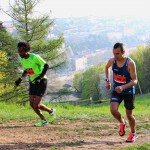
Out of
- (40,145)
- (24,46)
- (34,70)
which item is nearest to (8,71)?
(34,70)

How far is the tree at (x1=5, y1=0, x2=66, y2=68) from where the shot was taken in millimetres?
30075

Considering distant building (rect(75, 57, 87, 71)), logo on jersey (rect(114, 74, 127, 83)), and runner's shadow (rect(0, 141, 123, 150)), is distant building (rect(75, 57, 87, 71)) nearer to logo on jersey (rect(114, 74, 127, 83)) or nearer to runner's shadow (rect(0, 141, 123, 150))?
logo on jersey (rect(114, 74, 127, 83))

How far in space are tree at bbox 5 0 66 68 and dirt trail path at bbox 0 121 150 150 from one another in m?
21.7

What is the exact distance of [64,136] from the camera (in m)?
7.51

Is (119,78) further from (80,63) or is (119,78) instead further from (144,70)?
(80,63)

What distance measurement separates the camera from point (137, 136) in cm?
761

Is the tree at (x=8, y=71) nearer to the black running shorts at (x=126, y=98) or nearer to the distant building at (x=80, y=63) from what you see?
the black running shorts at (x=126, y=98)

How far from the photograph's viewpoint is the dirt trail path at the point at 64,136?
6.57 metres

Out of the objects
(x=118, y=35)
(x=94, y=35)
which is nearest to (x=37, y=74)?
(x=94, y=35)

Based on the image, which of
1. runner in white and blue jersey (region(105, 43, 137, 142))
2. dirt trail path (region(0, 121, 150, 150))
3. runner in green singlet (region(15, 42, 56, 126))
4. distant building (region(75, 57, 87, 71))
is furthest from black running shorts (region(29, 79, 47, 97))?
distant building (region(75, 57, 87, 71))

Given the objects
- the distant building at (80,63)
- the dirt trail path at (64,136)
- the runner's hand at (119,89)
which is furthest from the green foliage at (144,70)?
the distant building at (80,63)

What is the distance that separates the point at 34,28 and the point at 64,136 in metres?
23.5

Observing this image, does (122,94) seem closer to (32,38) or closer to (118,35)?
(32,38)

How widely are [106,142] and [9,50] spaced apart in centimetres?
2515
